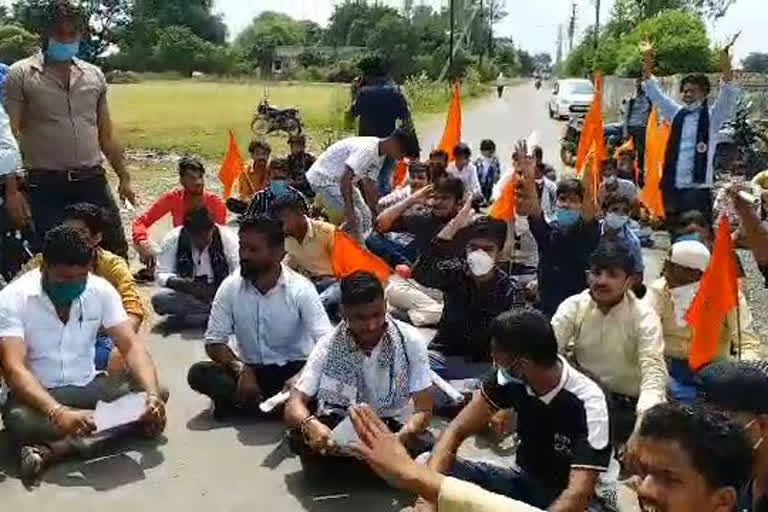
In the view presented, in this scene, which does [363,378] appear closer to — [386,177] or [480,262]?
[480,262]

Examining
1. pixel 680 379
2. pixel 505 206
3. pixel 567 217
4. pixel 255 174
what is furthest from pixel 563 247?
pixel 255 174

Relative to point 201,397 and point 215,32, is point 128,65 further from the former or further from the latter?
point 201,397

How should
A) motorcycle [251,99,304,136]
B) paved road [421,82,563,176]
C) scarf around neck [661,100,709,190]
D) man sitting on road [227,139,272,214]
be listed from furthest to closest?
motorcycle [251,99,304,136] < paved road [421,82,563,176] < man sitting on road [227,139,272,214] < scarf around neck [661,100,709,190]

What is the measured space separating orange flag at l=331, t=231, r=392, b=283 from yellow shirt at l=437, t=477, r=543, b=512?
4.23 metres

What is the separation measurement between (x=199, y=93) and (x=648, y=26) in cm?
1887

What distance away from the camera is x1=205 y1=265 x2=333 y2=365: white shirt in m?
5.09

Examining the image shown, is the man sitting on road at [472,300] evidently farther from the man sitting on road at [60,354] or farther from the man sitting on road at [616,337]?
the man sitting on road at [60,354]

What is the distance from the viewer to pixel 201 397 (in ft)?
18.2

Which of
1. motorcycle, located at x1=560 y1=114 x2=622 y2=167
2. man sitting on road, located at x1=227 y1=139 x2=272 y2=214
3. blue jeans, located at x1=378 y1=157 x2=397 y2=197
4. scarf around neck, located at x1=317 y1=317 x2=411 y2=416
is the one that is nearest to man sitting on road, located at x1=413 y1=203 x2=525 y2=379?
scarf around neck, located at x1=317 y1=317 x2=411 y2=416

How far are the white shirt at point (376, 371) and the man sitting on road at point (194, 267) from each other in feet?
8.61

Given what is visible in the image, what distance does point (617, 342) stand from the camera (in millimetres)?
4719

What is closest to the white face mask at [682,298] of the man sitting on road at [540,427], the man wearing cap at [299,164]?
the man sitting on road at [540,427]

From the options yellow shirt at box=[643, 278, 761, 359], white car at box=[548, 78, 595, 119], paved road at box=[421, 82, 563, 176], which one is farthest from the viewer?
white car at box=[548, 78, 595, 119]

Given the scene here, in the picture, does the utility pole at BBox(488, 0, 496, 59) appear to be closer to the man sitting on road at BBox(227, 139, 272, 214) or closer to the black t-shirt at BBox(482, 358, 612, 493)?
the man sitting on road at BBox(227, 139, 272, 214)
